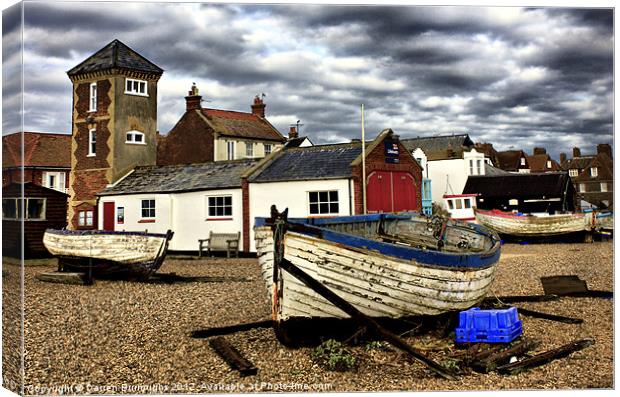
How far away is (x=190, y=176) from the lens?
15.9m

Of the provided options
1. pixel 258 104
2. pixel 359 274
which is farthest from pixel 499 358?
pixel 258 104

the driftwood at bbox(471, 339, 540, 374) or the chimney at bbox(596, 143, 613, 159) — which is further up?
the chimney at bbox(596, 143, 613, 159)

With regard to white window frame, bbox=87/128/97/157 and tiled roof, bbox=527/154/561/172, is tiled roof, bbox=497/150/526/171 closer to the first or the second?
tiled roof, bbox=527/154/561/172

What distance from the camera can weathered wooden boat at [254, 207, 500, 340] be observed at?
655cm

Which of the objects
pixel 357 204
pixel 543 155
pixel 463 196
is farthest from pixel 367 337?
pixel 463 196

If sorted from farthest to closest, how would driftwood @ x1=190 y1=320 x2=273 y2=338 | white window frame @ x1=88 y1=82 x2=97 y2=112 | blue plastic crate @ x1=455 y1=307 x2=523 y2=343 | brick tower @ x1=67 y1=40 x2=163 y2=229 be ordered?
white window frame @ x1=88 y1=82 x2=97 y2=112
brick tower @ x1=67 y1=40 x2=163 y2=229
driftwood @ x1=190 y1=320 x2=273 y2=338
blue plastic crate @ x1=455 y1=307 x2=523 y2=343

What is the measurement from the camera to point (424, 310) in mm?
7172

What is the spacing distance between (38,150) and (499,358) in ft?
21.7

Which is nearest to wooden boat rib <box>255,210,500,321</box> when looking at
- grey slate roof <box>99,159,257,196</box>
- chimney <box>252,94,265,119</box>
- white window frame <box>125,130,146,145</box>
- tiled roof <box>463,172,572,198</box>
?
chimney <box>252,94,265,119</box>

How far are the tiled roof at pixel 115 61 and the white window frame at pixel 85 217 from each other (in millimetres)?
3341

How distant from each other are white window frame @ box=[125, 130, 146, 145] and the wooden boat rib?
5955 millimetres

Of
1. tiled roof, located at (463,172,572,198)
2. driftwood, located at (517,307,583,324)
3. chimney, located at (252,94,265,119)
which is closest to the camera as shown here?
driftwood, located at (517,307,583,324)

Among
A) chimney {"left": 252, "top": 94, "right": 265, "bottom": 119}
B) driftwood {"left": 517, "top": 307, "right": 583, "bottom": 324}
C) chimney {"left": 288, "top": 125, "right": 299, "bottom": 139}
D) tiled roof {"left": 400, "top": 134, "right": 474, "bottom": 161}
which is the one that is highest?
chimney {"left": 252, "top": 94, "right": 265, "bottom": 119}

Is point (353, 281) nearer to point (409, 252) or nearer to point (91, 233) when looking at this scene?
point (409, 252)
